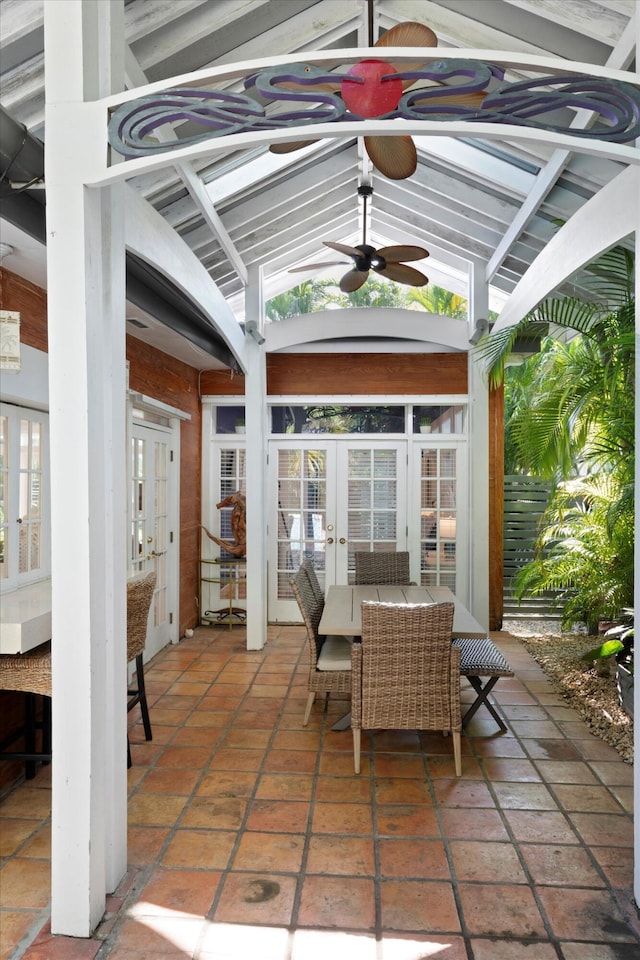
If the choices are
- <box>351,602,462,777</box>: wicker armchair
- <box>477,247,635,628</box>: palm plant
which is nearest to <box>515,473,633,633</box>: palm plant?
<box>477,247,635,628</box>: palm plant

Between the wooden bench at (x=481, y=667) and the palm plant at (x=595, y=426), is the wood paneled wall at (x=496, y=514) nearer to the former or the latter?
the palm plant at (x=595, y=426)

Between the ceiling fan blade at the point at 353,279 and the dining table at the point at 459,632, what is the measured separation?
226cm

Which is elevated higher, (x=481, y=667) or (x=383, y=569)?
(x=383, y=569)

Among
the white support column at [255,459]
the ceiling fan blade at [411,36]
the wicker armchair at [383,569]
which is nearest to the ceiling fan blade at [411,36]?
the ceiling fan blade at [411,36]

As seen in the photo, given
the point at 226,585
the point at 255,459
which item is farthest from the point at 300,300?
the point at 255,459

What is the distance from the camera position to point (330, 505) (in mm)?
6840

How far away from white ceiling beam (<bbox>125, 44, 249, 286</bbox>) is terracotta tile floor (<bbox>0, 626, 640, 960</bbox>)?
274cm

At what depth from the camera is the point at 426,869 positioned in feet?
8.38

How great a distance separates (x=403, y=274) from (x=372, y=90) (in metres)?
2.75

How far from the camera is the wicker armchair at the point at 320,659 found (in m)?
3.74

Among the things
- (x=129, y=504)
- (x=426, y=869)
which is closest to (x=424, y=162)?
(x=129, y=504)

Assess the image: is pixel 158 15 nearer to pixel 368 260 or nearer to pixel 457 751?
pixel 368 260

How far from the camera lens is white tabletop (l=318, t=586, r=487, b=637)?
3674 millimetres

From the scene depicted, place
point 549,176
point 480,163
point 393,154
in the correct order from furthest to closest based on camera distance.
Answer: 1. point 480,163
2. point 549,176
3. point 393,154
